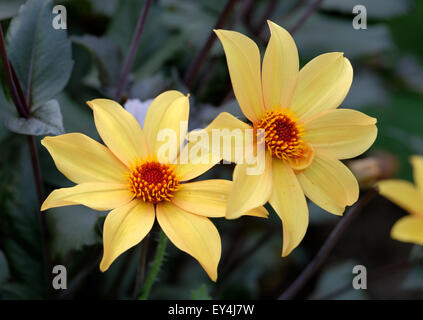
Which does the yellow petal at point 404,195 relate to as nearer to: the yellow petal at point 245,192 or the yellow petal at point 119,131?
the yellow petal at point 245,192

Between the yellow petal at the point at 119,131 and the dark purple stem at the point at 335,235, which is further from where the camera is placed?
the dark purple stem at the point at 335,235

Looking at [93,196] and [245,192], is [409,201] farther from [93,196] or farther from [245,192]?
[93,196]

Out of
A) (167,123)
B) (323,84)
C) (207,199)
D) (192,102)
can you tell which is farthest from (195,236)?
(192,102)

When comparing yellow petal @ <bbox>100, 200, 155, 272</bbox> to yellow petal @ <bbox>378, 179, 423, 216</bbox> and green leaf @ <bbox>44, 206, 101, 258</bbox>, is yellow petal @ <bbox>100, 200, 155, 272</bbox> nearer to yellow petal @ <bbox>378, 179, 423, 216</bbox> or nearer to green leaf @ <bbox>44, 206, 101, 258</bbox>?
green leaf @ <bbox>44, 206, 101, 258</bbox>

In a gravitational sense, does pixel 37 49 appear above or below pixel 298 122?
above

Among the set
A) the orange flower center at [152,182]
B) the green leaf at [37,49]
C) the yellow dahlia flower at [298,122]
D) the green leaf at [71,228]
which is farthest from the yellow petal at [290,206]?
the green leaf at [37,49]

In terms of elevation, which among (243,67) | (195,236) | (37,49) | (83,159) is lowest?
(195,236)
